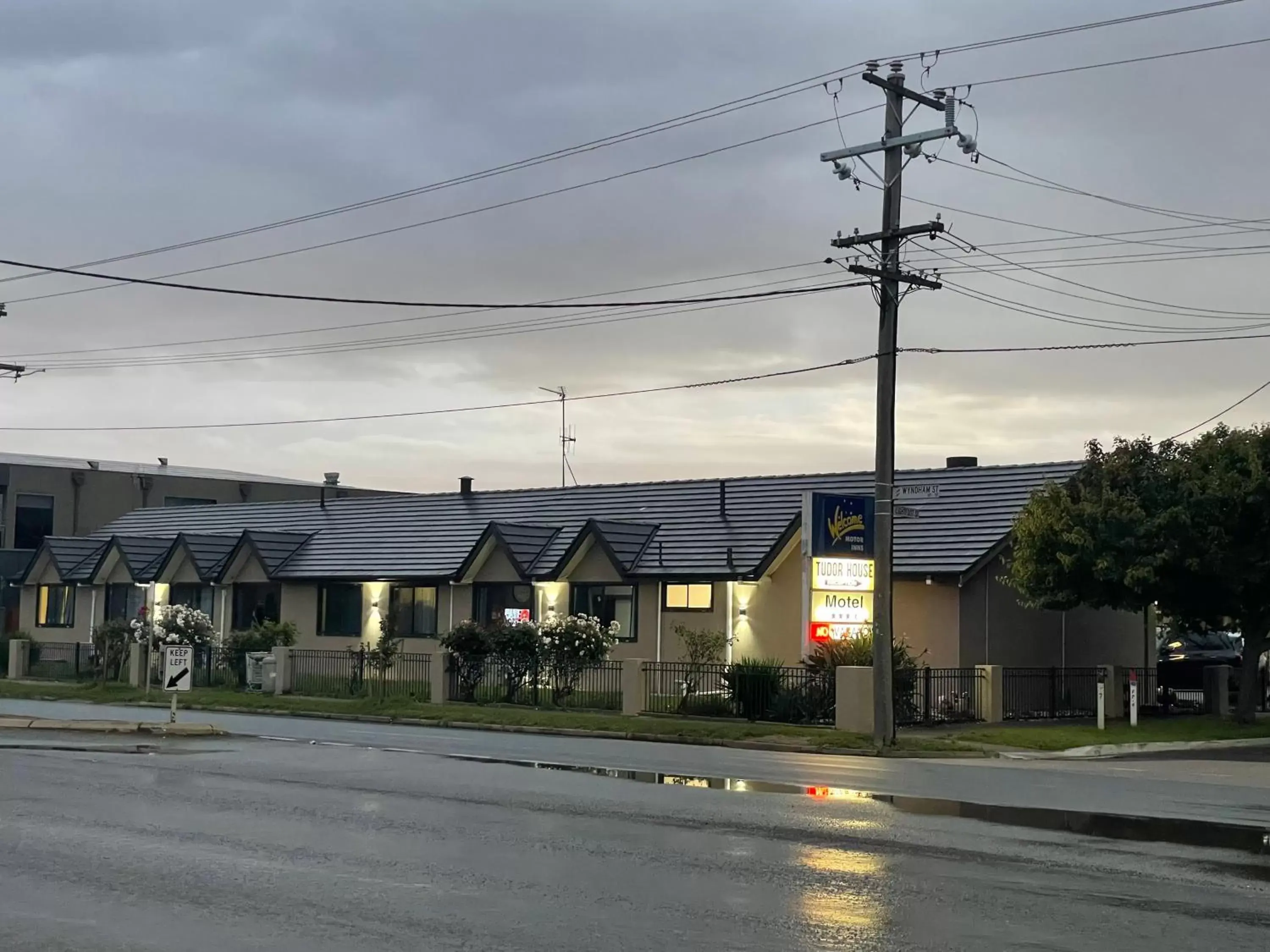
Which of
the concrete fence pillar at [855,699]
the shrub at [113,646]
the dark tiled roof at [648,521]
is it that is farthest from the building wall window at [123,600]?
the concrete fence pillar at [855,699]

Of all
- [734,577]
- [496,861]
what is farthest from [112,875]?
[734,577]

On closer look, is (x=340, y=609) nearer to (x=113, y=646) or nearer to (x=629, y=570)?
(x=113, y=646)

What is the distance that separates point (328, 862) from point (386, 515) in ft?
128

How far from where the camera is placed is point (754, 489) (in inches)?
1662

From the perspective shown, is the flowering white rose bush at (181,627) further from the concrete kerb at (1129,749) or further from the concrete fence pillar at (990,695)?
the concrete kerb at (1129,749)

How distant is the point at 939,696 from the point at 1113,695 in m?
5.00

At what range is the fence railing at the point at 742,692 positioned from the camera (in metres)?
30.0

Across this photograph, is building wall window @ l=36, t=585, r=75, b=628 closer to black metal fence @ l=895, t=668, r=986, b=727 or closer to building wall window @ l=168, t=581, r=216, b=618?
building wall window @ l=168, t=581, r=216, b=618

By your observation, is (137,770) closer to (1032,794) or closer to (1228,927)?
(1032,794)

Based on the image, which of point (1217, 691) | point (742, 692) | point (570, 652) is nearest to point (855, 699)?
point (742, 692)

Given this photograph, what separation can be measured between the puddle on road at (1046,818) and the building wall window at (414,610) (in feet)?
85.4

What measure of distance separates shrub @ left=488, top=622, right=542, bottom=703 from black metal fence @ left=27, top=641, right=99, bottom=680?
620 inches

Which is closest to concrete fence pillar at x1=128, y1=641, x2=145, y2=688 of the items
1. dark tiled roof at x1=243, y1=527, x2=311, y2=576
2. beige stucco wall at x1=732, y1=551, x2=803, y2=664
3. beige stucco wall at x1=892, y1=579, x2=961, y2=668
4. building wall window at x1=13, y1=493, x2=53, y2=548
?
dark tiled roof at x1=243, y1=527, x2=311, y2=576

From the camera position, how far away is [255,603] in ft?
164
